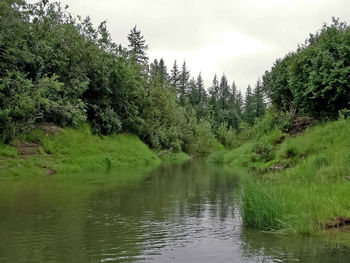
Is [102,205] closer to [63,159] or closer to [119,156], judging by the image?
[63,159]

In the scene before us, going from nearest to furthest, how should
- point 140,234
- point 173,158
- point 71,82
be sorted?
point 140,234, point 71,82, point 173,158

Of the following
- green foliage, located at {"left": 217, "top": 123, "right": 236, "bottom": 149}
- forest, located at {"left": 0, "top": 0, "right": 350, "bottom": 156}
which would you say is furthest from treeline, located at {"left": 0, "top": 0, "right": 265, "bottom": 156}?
green foliage, located at {"left": 217, "top": 123, "right": 236, "bottom": 149}

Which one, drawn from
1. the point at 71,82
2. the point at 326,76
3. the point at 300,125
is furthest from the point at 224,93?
the point at 326,76

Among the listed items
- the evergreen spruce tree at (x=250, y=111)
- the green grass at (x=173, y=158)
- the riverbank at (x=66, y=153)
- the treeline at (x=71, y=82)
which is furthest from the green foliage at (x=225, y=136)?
the riverbank at (x=66, y=153)

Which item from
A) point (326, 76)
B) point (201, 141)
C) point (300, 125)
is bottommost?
point (300, 125)

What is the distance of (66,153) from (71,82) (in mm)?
8599

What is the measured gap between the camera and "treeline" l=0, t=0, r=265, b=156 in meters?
27.5

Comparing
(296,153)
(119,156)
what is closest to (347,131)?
(296,153)

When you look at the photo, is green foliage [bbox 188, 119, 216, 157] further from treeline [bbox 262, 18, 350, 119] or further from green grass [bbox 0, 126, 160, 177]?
treeline [bbox 262, 18, 350, 119]

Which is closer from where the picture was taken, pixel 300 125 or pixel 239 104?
pixel 300 125

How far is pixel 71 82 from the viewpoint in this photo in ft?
117

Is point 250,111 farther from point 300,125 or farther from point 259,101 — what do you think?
point 300,125

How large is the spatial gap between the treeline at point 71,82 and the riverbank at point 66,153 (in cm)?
115

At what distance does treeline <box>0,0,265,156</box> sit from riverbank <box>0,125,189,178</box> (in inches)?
45.2
